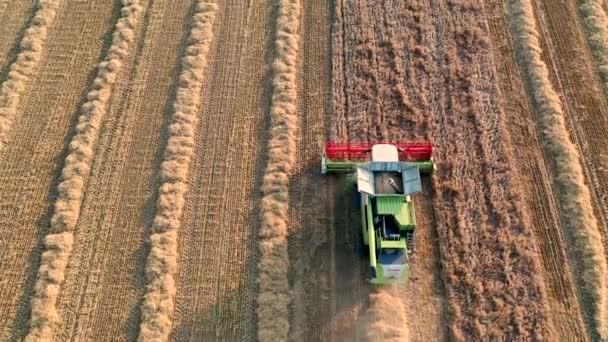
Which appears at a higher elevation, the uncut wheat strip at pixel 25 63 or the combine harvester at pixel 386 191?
the uncut wheat strip at pixel 25 63

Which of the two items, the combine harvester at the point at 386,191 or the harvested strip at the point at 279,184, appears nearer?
the combine harvester at the point at 386,191

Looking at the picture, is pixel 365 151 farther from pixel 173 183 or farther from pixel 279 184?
pixel 173 183

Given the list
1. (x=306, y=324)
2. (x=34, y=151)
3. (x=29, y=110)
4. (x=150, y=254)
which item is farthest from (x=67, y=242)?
(x=306, y=324)

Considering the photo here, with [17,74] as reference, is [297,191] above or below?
below

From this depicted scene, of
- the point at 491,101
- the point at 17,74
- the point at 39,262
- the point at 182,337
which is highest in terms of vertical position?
the point at 17,74

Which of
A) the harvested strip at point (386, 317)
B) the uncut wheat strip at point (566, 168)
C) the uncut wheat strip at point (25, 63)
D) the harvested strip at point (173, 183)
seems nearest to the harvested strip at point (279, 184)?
the harvested strip at point (386, 317)

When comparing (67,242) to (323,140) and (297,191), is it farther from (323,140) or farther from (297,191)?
(323,140)

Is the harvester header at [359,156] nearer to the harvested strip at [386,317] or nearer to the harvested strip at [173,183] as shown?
the harvested strip at [386,317]
